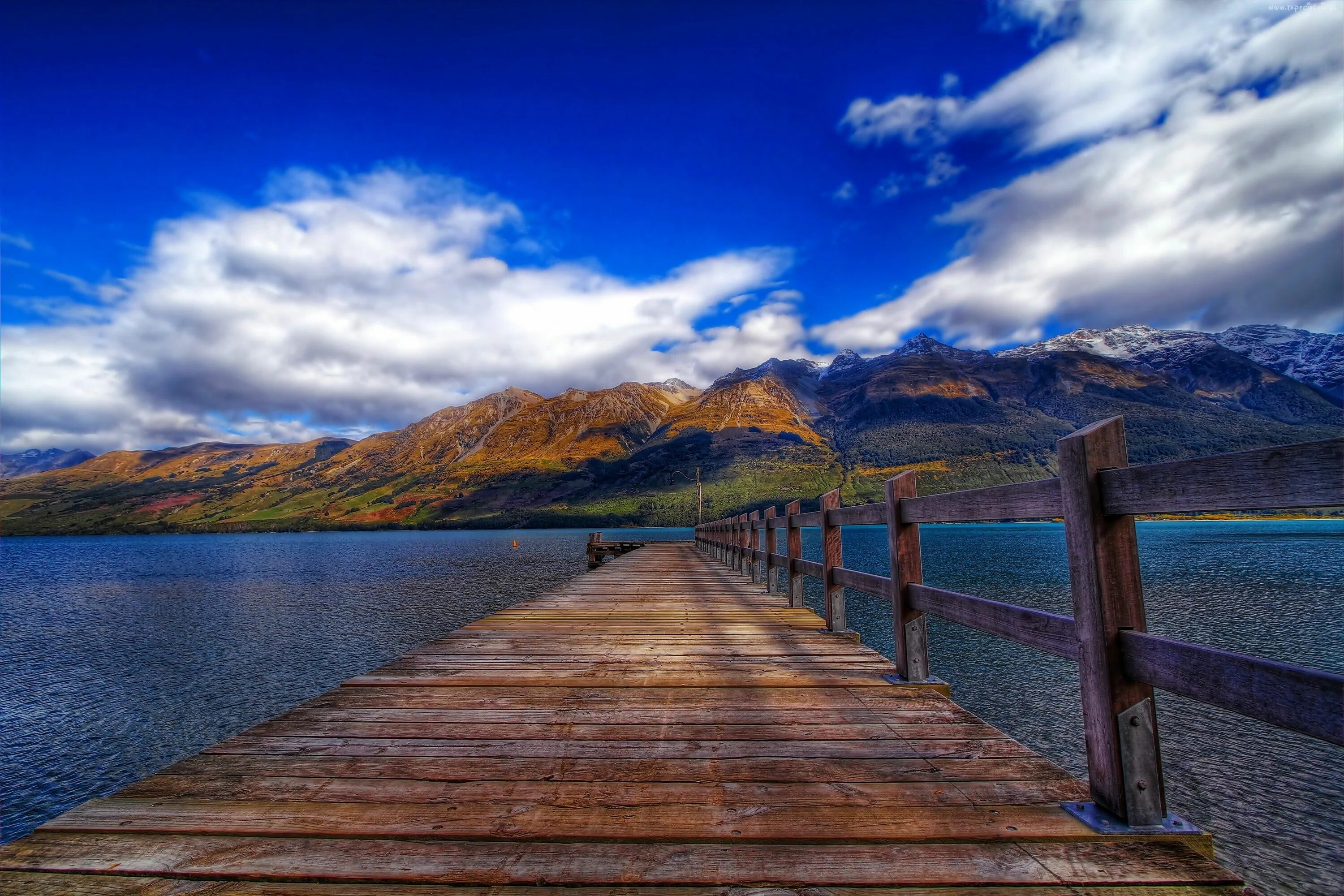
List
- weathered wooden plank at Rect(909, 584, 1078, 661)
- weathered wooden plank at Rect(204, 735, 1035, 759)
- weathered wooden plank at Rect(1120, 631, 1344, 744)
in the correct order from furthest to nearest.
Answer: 1. weathered wooden plank at Rect(204, 735, 1035, 759)
2. weathered wooden plank at Rect(909, 584, 1078, 661)
3. weathered wooden plank at Rect(1120, 631, 1344, 744)

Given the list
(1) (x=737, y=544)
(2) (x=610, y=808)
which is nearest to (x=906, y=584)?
(2) (x=610, y=808)

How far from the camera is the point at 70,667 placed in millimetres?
18359

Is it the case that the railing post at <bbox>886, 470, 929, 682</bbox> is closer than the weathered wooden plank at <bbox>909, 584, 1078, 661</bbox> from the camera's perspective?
No

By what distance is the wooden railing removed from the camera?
1738 millimetres

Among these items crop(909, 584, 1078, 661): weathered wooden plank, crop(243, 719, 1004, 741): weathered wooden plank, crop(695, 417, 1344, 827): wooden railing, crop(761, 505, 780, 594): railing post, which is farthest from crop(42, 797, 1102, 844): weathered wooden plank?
crop(761, 505, 780, 594): railing post

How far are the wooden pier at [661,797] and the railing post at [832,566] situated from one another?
5.40ft

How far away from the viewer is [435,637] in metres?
21.4

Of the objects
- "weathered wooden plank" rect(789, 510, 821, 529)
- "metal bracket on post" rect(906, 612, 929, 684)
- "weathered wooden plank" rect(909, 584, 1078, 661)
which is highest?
"weathered wooden plank" rect(789, 510, 821, 529)

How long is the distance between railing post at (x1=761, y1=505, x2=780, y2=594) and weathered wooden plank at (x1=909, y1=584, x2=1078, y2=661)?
539 centimetres

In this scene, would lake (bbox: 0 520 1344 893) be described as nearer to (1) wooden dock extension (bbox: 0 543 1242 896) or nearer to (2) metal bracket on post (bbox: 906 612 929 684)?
(2) metal bracket on post (bbox: 906 612 929 684)

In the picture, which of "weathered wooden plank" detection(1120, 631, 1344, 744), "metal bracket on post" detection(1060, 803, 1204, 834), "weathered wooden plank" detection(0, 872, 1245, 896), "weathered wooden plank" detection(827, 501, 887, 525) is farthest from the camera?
"weathered wooden plank" detection(827, 501, 887, 525)

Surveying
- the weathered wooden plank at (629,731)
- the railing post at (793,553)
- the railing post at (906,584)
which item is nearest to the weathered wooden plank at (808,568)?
the railing post at (793,553)

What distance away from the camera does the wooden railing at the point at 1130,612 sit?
1738mm

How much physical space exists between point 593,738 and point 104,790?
11225 mm
